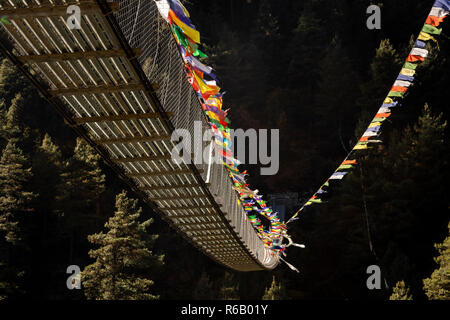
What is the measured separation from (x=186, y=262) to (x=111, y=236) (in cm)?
758

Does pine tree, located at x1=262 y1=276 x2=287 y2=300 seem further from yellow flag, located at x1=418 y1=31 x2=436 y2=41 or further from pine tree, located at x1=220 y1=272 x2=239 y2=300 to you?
yellow flag, located at x1=418 y1=31 x2=436 y2=41

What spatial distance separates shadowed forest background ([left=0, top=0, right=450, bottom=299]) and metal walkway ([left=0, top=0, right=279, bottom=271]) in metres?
11.3

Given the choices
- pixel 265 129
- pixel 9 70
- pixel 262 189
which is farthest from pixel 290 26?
pixel 9 70

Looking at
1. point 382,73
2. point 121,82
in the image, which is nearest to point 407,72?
point 121,82

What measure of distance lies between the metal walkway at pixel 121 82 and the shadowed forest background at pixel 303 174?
11.3 m

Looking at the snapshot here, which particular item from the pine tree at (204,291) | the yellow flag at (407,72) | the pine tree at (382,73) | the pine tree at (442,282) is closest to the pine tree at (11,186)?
the pine tree at (204,291)

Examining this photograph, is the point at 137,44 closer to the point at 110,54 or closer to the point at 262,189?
the point at 110,54

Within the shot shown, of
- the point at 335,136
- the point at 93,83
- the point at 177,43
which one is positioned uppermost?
the point at 335,136

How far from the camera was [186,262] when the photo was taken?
77.5ft

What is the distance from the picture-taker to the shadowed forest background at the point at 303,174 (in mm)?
19234

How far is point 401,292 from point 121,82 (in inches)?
535

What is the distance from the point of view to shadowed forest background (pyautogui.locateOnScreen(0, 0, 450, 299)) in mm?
19234

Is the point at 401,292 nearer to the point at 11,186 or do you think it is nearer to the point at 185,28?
the point at 11,186

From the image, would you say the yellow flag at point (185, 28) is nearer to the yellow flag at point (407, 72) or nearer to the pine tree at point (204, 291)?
the yellow flag at point (407, 72)
